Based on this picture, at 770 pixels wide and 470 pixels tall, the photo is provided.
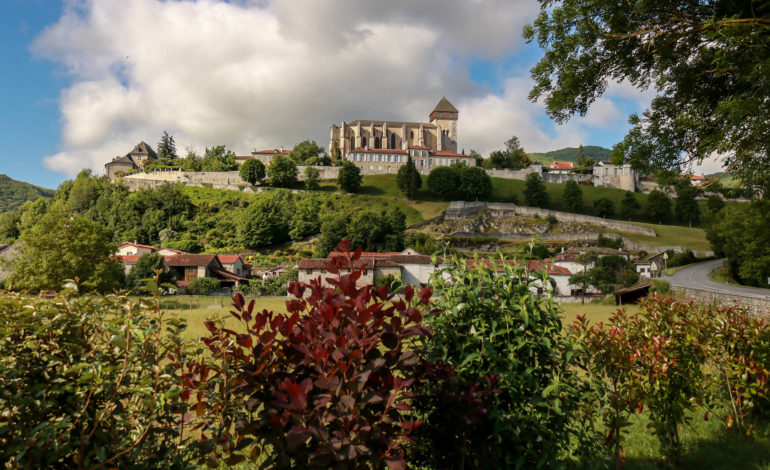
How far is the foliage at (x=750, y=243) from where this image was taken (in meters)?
37.5

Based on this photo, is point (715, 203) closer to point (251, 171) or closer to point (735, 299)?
point (735, 299)

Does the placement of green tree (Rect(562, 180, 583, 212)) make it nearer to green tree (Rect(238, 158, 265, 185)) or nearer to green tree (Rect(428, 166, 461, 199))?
green tree (Rect(428, 166, 461, 199))

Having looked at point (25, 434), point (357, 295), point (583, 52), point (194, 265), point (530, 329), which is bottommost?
point (194, 265)

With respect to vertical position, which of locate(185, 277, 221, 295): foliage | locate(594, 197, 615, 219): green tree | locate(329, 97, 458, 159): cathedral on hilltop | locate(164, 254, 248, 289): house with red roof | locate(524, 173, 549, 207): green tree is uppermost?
locate(329, 97, 458, 159): cathedral on hilltop

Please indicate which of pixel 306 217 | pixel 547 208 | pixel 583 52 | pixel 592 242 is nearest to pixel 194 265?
pixel 306 217

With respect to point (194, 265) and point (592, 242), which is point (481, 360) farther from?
point (592, 242)

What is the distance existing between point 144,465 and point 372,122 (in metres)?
124

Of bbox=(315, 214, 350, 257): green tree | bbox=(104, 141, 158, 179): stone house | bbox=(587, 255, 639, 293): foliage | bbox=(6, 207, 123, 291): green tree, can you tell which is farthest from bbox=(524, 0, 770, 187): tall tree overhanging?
bbox=(104, 141, 158, 179): stone house

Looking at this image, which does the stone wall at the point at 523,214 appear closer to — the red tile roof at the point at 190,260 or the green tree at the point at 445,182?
the green tree at the point at 445,182

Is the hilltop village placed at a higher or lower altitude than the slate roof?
lower

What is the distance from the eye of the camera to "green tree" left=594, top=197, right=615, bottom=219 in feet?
289

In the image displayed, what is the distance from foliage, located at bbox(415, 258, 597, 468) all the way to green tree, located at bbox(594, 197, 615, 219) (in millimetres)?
96276

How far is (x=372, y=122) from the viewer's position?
121750mm

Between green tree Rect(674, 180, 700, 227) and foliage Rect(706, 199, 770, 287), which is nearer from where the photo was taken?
foliage Rect(706, 199, 770, 287)
